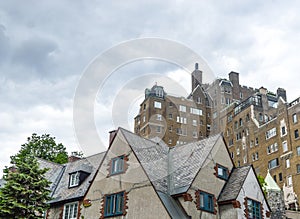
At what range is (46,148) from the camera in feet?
211

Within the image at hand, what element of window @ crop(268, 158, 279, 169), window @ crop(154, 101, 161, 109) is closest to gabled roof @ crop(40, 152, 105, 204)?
window @ crop(268, 158, 279, 169)

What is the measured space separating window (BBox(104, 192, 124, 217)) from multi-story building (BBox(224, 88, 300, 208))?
4983 cm

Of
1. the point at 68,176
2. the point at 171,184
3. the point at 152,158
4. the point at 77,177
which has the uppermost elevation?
the point at 68,176

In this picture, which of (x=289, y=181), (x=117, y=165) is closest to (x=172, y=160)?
(x=117, y=165)

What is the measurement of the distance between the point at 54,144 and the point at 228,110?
55.1 metres

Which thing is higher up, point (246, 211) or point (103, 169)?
point (103, 169)

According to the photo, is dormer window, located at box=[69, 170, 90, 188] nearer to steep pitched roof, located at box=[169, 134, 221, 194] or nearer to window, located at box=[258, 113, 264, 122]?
steep pitched roof, located at box=[169, 134, 221, 194]

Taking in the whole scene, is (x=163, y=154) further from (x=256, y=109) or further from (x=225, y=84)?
(x=225, y=84)

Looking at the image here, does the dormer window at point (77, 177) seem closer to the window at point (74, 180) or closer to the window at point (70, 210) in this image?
the window at point (74, 180)

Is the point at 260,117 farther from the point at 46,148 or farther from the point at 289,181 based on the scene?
the point at 46,148

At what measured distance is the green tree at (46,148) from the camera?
62.2 metres

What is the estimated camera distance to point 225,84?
118 meters

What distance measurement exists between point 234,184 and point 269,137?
5691 centimetres

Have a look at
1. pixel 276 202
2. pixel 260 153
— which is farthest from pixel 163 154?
pixel 260 153
